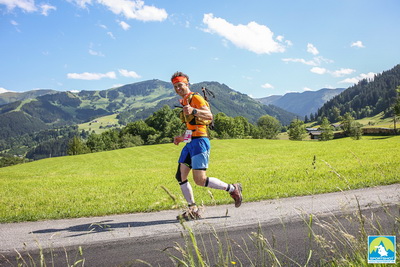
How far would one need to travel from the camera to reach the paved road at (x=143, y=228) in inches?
179

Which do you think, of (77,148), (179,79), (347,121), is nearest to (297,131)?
(347,121)

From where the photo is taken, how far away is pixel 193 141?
5922 millimetres

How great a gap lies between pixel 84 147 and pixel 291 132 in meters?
70.0

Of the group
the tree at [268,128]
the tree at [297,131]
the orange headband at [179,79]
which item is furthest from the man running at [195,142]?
the tree at [268,128]

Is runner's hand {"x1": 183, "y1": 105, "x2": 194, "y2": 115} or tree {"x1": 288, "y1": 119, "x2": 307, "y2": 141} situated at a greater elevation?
runner's hand {"x1": 183, "y1": 105, "x2": 194, "y2": 115}

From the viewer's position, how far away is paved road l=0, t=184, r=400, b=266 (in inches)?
179

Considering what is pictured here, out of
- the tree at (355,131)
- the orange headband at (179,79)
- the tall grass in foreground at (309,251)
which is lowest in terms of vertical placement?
the tree at (355,131)

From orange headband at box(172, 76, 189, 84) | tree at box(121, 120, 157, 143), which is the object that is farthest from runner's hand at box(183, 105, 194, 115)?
tree at box(121, 120, 157, 143)

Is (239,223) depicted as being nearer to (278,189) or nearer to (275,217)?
(275,217)

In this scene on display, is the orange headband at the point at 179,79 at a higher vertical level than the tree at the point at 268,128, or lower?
higher

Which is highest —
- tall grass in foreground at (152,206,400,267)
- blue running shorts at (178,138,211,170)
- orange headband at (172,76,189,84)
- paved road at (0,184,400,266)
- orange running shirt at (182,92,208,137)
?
orange headband at (172,76,189,84)

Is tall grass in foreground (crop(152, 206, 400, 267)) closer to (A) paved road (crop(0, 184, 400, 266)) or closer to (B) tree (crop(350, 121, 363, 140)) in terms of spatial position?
(A) paved road (crop(0, 184, 400, 266))

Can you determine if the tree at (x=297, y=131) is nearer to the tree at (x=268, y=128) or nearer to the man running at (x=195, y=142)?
the tree at (x=268, y=128)

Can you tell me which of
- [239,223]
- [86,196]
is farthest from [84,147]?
[239,223]
